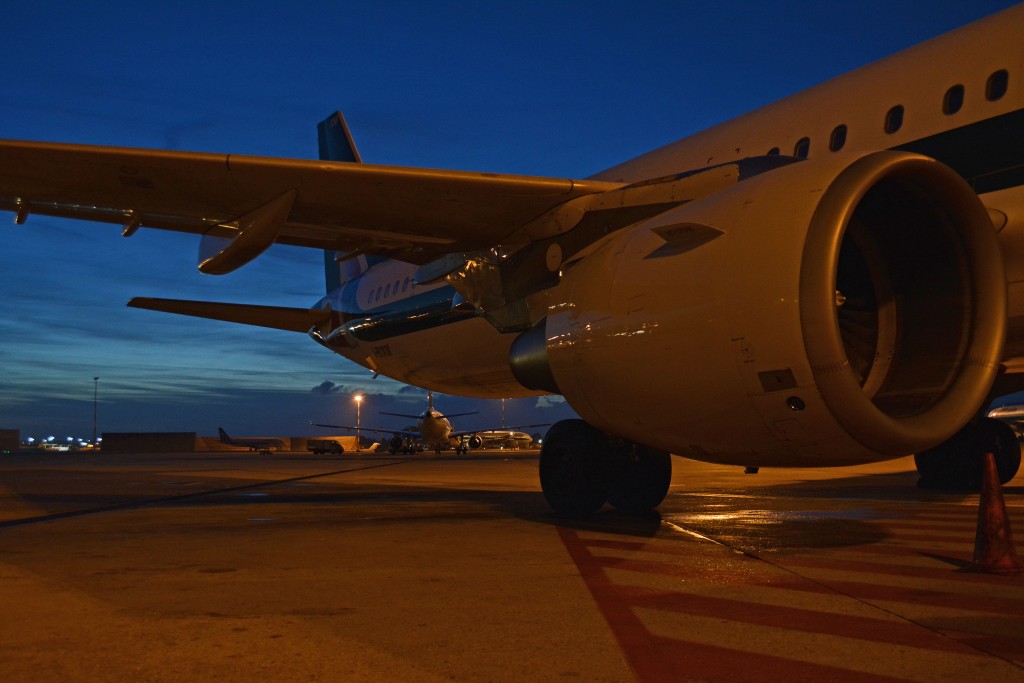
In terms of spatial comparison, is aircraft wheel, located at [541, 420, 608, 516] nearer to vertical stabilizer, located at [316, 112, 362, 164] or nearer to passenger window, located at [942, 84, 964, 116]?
passenger window, located at [942, 84, 964, 116]

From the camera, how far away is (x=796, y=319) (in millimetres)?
4887

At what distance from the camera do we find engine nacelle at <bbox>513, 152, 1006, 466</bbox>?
4973mm

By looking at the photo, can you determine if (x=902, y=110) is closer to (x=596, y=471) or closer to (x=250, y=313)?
(x=596, y=471)

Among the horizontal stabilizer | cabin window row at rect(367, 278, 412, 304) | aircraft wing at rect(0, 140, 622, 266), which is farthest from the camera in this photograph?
cabin window row at rect(367, 278, 412, 304)

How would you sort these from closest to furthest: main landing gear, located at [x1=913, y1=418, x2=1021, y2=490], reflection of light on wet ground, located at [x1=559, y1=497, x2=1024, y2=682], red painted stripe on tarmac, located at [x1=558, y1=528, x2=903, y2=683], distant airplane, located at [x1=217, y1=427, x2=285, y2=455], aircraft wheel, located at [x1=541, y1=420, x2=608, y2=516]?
red painted stripe on tarmac, located at [x1=558, y1=528, x2=903, y2=683]
reflection of light on wet ground, located at [x1=559, y1=497, x2=1024, y2=682]
aircraft wheel, located at [x1=541, y1=420, x2=608, y2=516]
main landing gear, located at [x1=913, y1=418, x2=1021, y2=490]
distant airplane, located at [x1=217, y1=427, x2=285, y2=455]

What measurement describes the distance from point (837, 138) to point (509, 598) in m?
6.23

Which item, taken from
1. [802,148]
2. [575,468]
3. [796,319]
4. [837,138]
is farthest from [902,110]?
[575,468]

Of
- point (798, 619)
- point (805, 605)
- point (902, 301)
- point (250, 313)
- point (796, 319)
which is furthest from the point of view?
point (250, 313)

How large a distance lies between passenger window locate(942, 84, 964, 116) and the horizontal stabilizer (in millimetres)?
10526

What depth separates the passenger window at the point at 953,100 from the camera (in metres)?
7.43

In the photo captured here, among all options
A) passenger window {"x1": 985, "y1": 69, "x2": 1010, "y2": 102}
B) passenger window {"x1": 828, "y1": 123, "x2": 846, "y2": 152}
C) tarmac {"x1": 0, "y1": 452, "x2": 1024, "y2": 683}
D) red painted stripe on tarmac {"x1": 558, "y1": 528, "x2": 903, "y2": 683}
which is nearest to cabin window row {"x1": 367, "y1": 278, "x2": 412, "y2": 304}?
tarmac {"x1": 0, "y1": 452, "x2": 1024, "y2": 683}

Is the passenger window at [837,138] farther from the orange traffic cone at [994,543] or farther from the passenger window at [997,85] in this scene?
the orange traffic cone at [994,543]

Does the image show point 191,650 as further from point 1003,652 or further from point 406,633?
point 1003,652

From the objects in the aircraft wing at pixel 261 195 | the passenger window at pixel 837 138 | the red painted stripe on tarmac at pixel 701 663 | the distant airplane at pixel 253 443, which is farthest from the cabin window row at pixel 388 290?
the distant airplane at pixel 253 443
